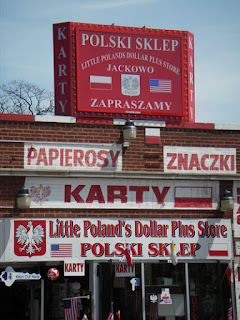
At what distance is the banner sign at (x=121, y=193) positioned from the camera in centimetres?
1731

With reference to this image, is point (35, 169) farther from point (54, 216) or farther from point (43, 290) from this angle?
point (43, 290)

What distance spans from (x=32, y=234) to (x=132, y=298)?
3.12m

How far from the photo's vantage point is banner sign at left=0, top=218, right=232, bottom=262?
17.0 metres

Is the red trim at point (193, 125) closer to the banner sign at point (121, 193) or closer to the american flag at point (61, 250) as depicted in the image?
the banner sign at point (121, 193)

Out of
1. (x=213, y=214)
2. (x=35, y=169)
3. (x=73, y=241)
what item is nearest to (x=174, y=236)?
(x=213, y=214)

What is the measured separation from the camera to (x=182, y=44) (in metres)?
19.5

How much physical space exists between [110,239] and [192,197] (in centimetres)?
257

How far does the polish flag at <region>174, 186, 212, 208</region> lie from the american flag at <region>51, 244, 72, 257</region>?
314 cm

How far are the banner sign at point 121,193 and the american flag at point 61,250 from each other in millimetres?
1018

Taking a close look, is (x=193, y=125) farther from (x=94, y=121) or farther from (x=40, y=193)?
(x=40, y=193)

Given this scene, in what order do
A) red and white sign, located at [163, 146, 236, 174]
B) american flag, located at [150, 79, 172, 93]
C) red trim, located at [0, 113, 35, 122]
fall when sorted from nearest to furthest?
red trim, located at [0, 113, 35, 122], red and white sign, located at [163, 146, 236, 174], american flag, located at [150, 79, 172, 93]

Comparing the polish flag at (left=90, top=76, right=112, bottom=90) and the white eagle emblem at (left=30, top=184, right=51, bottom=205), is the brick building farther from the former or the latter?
the polish flag at (left=90, top=76, right=112, bottom=90)

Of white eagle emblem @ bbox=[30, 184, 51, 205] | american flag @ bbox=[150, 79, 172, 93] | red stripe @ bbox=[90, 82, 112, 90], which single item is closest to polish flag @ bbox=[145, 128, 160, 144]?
american flag @ bbox=[150, 79, 172, 93]

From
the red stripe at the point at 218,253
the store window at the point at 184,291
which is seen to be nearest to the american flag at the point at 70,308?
the store window at the point at 184,291
